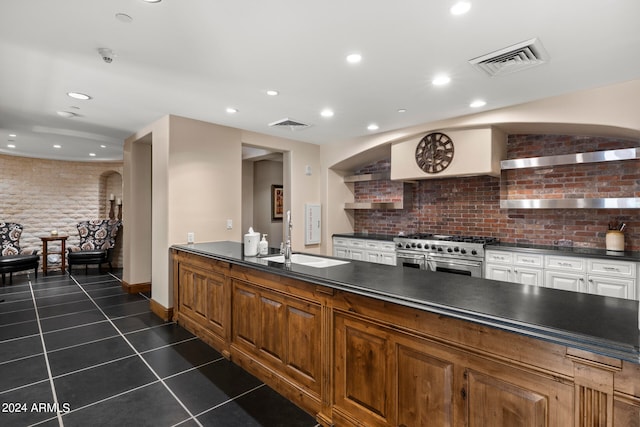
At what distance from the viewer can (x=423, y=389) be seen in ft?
5.13

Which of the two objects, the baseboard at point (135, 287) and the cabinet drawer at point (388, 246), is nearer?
the cabinet drawer at point (388, 246)

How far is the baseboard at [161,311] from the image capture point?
4004 mm

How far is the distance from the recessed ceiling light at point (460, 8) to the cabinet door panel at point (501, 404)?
1937 mm

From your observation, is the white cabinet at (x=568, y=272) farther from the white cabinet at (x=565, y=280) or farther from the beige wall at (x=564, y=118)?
the beige wall at (x=564, y=118)

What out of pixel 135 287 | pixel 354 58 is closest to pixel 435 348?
pixel 354 58

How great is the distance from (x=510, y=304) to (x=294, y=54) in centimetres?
218

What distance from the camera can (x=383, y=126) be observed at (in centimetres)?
458

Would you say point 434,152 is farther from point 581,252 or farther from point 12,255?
point 12,255

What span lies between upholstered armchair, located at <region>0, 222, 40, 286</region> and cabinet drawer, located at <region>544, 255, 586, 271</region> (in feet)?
26.8

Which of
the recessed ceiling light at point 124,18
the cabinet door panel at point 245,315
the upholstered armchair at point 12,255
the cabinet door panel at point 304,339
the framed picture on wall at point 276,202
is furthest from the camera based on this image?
the framed picture on wall at point 276,202

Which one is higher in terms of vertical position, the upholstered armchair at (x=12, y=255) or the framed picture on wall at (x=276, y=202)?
the framed picture on wall at (x=276, y=202)

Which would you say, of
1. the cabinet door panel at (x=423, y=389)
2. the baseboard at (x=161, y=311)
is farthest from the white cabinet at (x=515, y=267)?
the baseboard at (x=161, y=311)

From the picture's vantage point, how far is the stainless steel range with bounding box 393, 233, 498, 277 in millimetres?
3918

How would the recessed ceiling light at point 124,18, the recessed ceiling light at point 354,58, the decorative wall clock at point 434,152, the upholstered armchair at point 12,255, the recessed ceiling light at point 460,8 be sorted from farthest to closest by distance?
the upholstered armchair at point 12,255
the decorative wall clock at point 434,152
the recessed ceiling light at point 354,58
the recessed ceiling light at point 124,18
the recessed ceiling light at point 460,8
